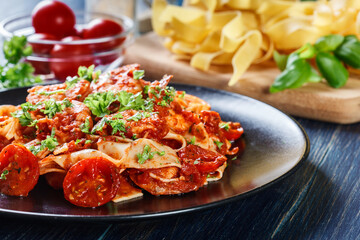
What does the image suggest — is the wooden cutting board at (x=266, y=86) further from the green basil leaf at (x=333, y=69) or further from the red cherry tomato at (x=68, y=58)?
the red cherry tomato at (x=68, y=58)

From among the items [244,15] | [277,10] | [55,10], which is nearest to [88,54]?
[55,10]

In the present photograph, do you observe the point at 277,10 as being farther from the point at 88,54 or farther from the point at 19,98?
the point at 19,98

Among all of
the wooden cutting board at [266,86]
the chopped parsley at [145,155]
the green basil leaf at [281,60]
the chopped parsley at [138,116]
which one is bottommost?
the wooden cutting board at [266,86]

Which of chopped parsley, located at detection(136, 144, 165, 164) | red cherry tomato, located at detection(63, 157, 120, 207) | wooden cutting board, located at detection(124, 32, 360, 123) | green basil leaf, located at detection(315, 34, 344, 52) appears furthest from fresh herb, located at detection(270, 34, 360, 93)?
red cherry tomato, located at detection(63, 157, 120, 207)

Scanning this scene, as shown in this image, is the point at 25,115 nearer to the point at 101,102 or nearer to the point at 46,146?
the point at 46,146

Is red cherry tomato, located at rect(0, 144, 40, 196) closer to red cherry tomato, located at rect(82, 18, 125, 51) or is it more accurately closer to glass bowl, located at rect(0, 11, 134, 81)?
glass bowl, located at rect(0, 11, 134, 81)

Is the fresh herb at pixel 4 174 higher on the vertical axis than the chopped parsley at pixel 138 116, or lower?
lower

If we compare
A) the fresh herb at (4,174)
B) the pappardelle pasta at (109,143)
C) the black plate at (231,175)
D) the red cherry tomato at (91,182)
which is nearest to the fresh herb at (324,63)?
the black plate at (231,175)
